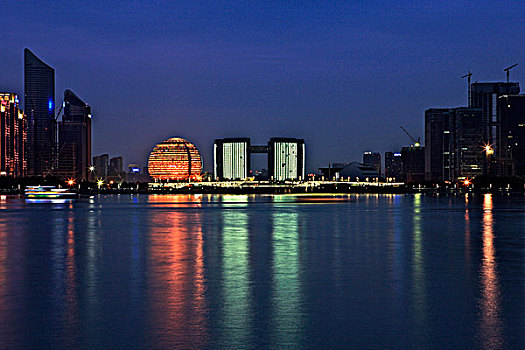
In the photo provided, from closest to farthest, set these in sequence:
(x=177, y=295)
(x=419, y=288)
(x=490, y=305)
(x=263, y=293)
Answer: (x=490, y=305)
(x=177, y=295)
(x=263, y=293)
(x=419, y=288)

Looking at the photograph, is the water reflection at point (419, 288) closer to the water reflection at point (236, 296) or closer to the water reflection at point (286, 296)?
the water reflection at point (286, 296)

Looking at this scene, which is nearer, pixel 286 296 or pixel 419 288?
pixel 286 296

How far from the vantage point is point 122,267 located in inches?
941

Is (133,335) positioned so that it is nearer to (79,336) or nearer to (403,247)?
(79,336)

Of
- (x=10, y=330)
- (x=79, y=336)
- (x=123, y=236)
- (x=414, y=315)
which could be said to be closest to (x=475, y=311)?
(x=414, y=315)

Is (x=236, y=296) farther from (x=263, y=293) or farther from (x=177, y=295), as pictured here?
(x=177, y=295)

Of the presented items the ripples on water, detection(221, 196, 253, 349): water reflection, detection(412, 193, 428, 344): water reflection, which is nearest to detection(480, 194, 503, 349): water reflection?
the ripples on water

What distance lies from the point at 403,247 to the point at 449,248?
2.15m

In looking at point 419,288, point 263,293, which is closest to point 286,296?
point 263,293

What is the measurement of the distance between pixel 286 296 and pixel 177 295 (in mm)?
3082

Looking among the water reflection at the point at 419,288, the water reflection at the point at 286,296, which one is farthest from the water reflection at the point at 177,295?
the water reflection at the point at 419,288

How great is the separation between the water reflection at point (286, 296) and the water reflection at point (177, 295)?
1.67 meters

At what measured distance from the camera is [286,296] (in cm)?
1772

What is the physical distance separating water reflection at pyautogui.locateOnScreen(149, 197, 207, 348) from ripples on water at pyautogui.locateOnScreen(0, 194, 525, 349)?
1.7 inches
